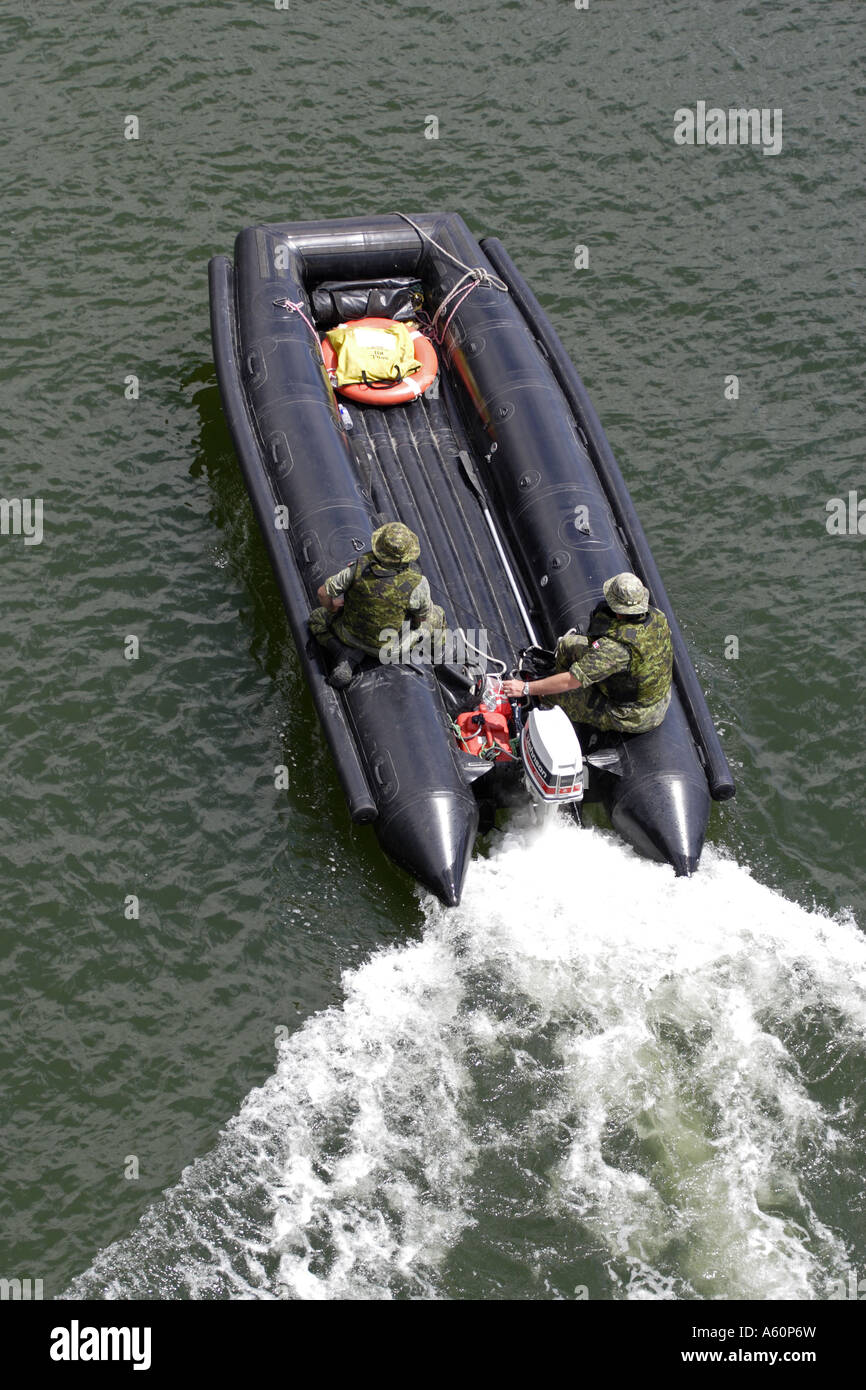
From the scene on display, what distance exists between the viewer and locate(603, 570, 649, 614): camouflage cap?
28.0 ft

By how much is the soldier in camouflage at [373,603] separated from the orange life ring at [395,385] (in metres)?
2.03

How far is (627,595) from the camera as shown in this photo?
8523 millimetres

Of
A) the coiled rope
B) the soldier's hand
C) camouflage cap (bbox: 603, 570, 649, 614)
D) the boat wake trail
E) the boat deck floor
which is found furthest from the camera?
the coiled rope

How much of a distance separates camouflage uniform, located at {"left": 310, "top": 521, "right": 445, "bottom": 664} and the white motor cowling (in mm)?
929

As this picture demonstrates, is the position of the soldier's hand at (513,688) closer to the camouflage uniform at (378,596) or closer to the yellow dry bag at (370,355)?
the camouflage uniform at (378,596)

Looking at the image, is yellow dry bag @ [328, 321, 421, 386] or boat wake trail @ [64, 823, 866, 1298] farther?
yellow dry bag @ [328, 321, 421, 386]

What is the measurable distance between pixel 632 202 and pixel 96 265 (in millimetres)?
4532

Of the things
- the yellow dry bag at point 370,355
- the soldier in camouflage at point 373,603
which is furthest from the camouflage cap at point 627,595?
the yellow dry bag at point 370,355

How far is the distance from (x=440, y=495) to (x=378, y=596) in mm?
1877

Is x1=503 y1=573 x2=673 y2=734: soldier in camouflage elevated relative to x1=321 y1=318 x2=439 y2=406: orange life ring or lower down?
lower down

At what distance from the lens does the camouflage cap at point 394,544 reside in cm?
862

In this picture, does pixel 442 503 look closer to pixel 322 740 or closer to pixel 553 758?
pixel 322 740

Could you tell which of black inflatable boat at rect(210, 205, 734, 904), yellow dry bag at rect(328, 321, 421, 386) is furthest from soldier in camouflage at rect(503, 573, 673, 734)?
yellow dry bag at rect(328, 321, 421, 386)

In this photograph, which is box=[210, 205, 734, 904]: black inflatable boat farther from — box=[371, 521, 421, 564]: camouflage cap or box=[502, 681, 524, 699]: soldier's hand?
box=[371, 521, 421, 564]: camouflage cap
